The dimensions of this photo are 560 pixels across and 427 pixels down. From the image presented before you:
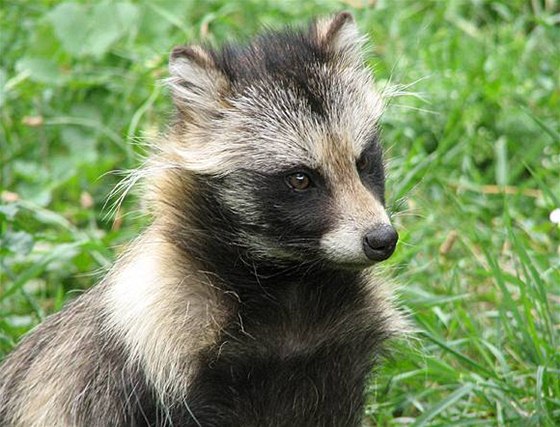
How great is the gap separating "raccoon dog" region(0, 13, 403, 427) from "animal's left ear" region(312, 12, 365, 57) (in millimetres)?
26

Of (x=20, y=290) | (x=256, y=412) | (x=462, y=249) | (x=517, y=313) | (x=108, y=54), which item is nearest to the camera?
(x=256, y=412)

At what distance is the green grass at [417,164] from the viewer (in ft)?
21.2

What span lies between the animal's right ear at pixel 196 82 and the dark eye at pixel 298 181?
48cm

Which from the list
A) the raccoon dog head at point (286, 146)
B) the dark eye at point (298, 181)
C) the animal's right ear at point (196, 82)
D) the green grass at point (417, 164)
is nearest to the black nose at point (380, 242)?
the raccoon dog head at point (286, 146)

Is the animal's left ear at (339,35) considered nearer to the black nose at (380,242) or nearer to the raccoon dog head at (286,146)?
the raccoon dog head at (286,146)

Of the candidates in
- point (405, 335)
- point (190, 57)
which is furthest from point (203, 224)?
point (405, 335)

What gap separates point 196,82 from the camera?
5559 millimetres

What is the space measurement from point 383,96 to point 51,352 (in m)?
1.93

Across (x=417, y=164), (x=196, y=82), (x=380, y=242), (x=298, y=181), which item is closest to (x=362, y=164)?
(x=298, y=181)

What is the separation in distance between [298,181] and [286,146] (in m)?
0.16

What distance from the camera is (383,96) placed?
6.02 m

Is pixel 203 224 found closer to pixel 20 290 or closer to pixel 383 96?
pixel 383 96

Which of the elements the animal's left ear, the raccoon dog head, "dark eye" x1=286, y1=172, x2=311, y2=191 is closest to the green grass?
the raccoon dog head

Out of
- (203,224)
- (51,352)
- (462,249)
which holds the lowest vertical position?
(462,249)
